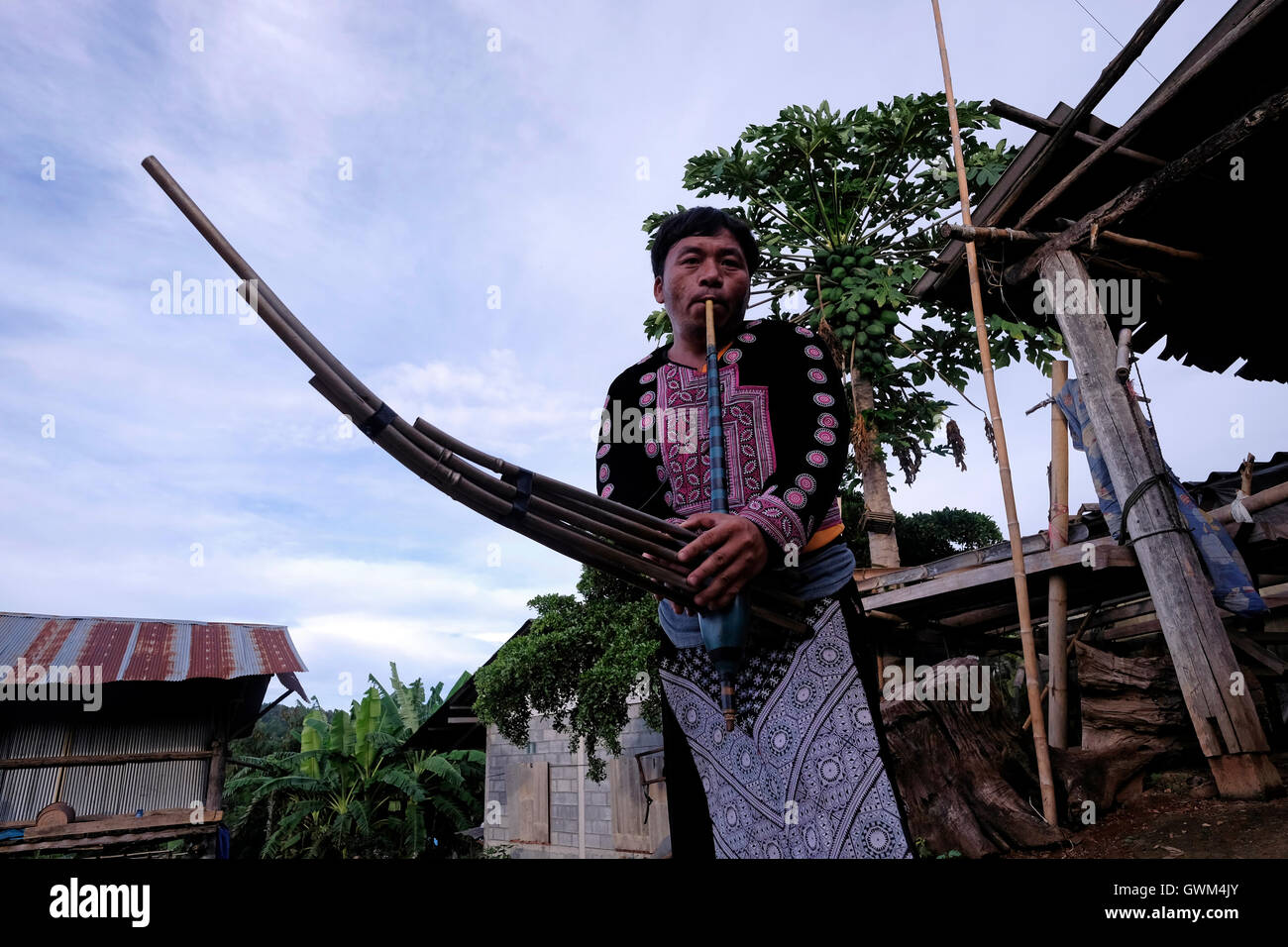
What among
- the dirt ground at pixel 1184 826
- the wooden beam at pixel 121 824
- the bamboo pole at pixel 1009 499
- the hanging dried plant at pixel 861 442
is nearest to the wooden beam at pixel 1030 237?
the bamboo pole at pixel 1009 499

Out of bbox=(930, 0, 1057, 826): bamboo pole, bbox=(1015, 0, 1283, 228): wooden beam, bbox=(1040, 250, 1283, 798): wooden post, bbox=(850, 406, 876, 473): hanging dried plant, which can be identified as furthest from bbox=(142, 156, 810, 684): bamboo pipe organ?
bbox=(850, 406, 876, 473): hanging dried plant

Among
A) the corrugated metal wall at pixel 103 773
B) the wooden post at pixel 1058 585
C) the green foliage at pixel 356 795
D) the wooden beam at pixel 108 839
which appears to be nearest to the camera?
the wooden post at pixel 1058 585

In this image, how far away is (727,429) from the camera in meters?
1.82

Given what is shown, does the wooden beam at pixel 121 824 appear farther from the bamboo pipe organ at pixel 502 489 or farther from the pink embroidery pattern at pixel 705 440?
the bamboo pipe organ at pixel 502 489

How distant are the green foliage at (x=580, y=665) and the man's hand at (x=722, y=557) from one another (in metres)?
7.17

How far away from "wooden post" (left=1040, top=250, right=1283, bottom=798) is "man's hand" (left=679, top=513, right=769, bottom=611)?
3661 millimetres

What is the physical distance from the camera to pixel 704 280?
192 cm

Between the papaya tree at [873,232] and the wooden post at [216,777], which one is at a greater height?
the papaya tree at [873,232]

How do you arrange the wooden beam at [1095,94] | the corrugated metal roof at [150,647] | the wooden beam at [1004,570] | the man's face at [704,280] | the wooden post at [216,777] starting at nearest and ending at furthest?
A: the man's face at [704,280], the wooden beam at [1095,94], the wooden beam at [1004,570], the corrugated metal roof at [150,647], the wooden post at [216,777]

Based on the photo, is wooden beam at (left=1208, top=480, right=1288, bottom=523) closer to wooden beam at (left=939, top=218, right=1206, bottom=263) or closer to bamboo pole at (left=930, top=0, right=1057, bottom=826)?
wooden beam at (left=939, top=218, right=1206, bottom=263)

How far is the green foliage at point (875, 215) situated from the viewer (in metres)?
11.6

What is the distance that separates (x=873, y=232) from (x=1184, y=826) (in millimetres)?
10639
